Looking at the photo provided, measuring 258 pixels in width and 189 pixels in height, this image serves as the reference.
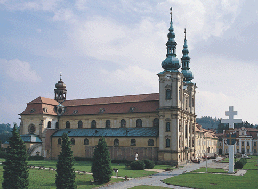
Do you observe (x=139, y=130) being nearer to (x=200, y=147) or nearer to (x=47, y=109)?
(x=47, y=109)

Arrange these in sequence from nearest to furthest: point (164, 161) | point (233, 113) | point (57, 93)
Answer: point (233, 113) → point (164, 161) → point (57, 93)

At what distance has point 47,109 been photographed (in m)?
75.1

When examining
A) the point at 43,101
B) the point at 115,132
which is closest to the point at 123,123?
the point at 115,132

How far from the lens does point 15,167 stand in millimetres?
29625

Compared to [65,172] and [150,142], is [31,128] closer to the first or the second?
[150,142]

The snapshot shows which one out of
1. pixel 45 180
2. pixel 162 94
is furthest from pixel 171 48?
pixel 45 180

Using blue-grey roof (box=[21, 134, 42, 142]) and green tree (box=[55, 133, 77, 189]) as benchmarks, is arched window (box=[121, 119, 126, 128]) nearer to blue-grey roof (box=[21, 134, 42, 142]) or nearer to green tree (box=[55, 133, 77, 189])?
blue-grey roof (box=[21, 134, 42, 142])

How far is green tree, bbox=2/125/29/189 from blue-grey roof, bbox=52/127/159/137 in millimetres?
35796

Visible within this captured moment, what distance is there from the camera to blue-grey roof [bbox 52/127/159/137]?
63.7 m

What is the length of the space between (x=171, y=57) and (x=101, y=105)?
20.6 m

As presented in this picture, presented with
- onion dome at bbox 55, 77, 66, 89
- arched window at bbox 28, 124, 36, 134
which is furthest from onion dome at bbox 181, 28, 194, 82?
arched window at bbox 28, 124, 36, 134

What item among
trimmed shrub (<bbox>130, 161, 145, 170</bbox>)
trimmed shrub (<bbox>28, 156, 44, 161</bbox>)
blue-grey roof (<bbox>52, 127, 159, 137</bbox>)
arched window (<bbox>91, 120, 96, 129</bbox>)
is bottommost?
trimmed shrub (<bbox>28, 156, 44, 161</bbox>)

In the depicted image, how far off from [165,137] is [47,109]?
102ft

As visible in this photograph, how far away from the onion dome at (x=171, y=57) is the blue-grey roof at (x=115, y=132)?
42.6ft
